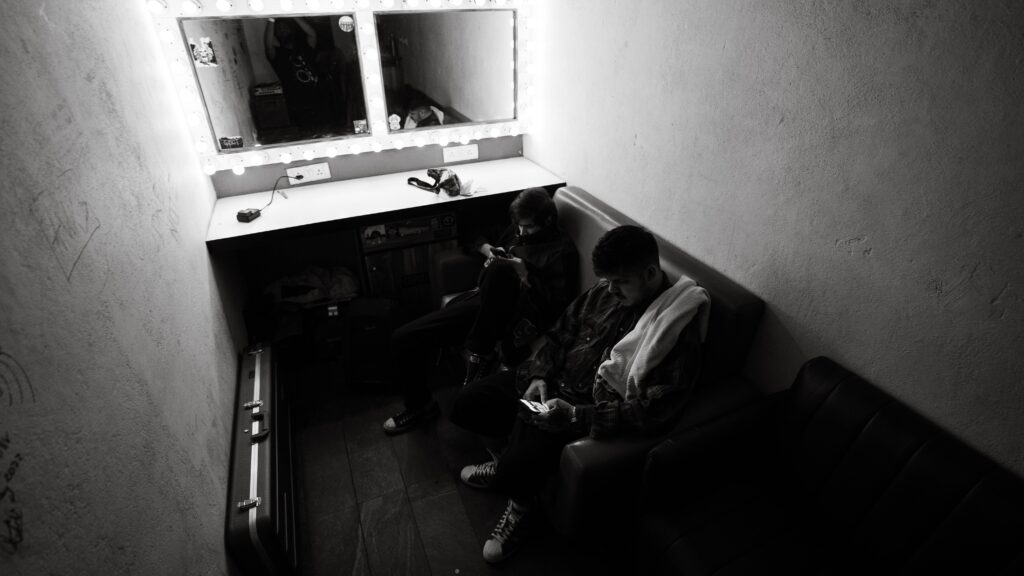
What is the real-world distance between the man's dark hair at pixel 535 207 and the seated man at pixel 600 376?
459 millimetres

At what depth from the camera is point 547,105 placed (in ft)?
8.73

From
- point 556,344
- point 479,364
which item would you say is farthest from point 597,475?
point 479,364

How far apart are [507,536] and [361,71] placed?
2.20 meters

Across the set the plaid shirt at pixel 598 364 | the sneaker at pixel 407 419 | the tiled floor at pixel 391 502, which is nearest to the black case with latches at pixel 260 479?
the tiled floor at pixel 391 502

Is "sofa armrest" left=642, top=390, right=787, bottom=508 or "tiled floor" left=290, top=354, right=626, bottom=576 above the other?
"sofa armrest" left=642, top=390, right=787, bottom=508

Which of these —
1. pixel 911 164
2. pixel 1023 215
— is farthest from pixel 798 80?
pixel 1023 215

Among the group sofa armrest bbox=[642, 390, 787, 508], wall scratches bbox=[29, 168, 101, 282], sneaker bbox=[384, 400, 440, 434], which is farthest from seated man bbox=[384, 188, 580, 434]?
wall scratches bbox=[29, 168, 101, 282]

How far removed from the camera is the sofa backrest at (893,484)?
98 cm

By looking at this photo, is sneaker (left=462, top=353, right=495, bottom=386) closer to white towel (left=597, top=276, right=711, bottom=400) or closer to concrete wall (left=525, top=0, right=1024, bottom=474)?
white towel (left=597, top=276, right=711, bottom=400)

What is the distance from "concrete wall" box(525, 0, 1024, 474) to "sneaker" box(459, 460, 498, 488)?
1062mm

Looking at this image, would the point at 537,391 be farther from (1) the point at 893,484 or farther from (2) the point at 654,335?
(1) the point at 893,484

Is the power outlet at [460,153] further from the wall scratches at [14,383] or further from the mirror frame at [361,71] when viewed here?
the wall scratches at [14,383]

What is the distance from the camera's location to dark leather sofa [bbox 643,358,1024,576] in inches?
39.8

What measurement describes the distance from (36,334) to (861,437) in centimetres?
167
